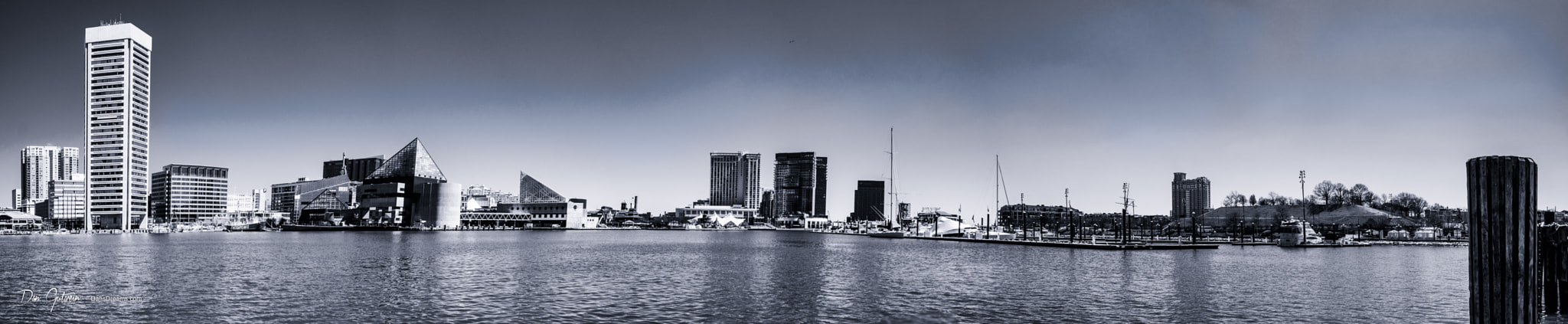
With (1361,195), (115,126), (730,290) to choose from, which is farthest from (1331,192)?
(115,126)

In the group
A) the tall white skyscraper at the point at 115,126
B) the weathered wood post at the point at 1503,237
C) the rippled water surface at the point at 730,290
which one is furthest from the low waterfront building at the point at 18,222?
the weathered wood post at the point at 1503,237

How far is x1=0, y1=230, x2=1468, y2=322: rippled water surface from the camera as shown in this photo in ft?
93.3

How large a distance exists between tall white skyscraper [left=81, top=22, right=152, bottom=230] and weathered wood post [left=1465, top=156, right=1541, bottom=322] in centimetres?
22832

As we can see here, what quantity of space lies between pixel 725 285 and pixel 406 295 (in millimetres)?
13828

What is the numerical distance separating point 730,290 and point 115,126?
20468 centimetres

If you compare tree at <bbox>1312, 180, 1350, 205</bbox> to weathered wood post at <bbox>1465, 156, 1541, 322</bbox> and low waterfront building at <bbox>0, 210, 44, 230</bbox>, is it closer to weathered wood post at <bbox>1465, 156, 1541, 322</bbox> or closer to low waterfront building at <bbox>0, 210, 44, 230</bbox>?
weathered wood post at <bbox>1465, 156, 1541, 322</bbox>

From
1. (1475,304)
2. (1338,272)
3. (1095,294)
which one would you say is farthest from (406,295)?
(1338,272)

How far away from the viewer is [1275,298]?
33969 mm

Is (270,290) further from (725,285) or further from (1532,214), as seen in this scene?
(1532,214)

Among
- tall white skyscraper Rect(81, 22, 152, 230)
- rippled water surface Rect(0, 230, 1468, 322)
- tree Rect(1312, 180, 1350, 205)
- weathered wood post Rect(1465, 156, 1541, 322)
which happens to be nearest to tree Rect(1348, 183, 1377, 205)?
tree Rect(1312, 180, 1350, 205)

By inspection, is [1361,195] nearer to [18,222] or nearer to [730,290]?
[730,290]

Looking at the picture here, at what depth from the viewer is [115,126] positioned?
600ft

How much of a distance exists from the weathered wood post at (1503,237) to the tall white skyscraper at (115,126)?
228320 millimetres

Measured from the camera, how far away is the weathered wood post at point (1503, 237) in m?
9.70
